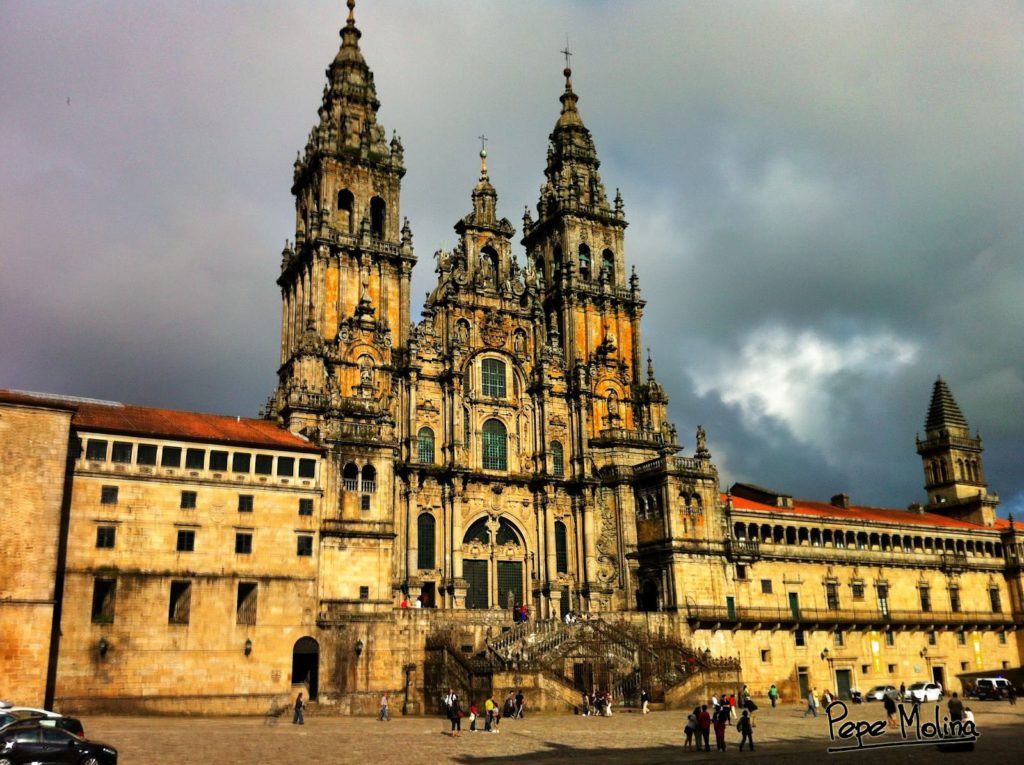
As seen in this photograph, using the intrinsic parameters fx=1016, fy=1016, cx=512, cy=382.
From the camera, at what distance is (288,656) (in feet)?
176

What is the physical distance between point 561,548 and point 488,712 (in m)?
27.9

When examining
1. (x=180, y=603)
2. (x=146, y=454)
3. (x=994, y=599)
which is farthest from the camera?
(x=994, y=599)

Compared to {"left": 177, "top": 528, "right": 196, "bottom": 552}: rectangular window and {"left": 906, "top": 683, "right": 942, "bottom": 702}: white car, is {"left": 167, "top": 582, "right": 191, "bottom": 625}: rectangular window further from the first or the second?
{"left": 906, "top": 683, "right": 942, "bottom": 702}: white car

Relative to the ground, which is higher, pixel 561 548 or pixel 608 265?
pixel 608 265

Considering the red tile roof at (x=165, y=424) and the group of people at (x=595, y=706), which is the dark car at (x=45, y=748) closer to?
the red tile roof at (x=165, y=424)

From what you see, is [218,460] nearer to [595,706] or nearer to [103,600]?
[103,600]

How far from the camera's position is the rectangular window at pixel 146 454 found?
52.7 metres

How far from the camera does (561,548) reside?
2876 inches

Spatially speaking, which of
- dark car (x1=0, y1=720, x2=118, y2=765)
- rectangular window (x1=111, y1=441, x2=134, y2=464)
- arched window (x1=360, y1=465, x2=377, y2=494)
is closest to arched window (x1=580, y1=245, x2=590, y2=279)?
arched window (x1=360, y1=465, x2=377, y2=494)

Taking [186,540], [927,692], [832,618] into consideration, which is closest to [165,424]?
[186,540]

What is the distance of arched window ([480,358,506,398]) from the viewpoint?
73.9 m

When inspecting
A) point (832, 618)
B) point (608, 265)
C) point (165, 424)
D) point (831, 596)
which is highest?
point (608, 265)

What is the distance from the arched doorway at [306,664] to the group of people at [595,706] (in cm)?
1425
